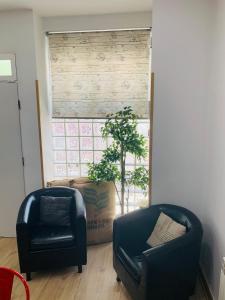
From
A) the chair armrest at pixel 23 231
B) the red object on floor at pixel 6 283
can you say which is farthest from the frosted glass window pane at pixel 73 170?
the red object on floor at pixel 6 283

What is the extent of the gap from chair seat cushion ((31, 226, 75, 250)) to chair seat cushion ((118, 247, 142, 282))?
0.57 m

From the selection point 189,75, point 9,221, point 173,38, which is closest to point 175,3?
point 173,38

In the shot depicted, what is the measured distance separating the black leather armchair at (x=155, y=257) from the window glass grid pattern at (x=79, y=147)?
0.91 meters

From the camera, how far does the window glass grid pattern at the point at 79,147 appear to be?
3.71 metres

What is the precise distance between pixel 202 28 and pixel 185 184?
1.59m

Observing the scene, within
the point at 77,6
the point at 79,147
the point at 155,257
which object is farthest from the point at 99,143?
the point at 155,257

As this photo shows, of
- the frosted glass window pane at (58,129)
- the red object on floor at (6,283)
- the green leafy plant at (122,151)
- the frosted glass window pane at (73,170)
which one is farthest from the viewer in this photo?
the frosted glass window pane at (73,170)

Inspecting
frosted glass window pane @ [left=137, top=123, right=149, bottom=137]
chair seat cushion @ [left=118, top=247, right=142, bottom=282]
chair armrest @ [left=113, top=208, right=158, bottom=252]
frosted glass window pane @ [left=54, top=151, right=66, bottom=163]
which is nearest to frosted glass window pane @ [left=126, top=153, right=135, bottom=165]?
frosted glass window pane @ [left=137, top=123, right=149, bottom=137]

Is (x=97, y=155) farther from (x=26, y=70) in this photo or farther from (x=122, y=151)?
(x=26, y=70)

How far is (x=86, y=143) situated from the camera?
376 cm

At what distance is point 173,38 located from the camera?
8.94 feet

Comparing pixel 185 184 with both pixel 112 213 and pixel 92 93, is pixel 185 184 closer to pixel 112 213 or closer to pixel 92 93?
pixel 112 213

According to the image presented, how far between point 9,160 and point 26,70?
45.6 inches

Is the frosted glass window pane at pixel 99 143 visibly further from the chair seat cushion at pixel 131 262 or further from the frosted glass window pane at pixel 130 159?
the chair seat cushion at pixel 131 262
